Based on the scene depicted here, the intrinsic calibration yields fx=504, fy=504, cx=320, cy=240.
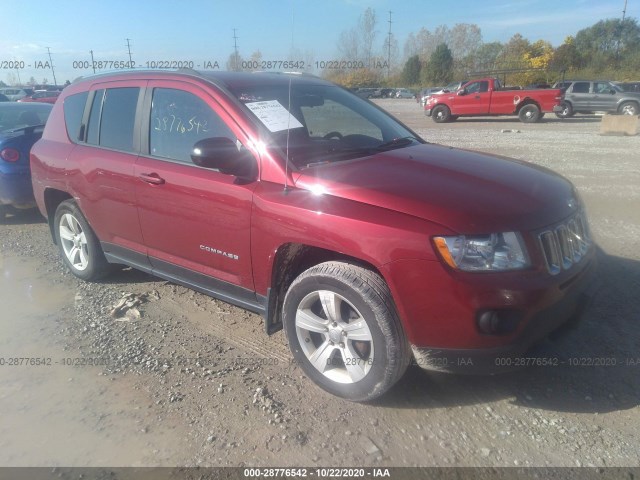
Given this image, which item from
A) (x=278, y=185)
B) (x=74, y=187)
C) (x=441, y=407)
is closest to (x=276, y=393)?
(x=441, y=407)

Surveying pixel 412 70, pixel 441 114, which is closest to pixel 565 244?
pixel 441 114

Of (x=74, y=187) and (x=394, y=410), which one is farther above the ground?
(x=74, y=187)

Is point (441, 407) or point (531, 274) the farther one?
point (441, 407)

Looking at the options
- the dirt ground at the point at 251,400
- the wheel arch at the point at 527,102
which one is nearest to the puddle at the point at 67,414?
the dirt ground at the point at 251,400

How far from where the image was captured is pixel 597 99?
23453mm

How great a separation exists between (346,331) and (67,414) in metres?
1.64

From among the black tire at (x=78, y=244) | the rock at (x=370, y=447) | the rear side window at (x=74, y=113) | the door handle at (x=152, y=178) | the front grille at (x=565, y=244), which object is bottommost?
the rock at (x=370, y=447)

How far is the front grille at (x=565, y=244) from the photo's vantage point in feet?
8.45

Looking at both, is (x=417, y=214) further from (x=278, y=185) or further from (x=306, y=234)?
(x=278, y=185)

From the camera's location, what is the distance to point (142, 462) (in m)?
2.46

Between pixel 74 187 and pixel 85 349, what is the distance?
1498 millimetres

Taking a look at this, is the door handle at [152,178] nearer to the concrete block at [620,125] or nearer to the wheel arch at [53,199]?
the wheel arch at [53,199]

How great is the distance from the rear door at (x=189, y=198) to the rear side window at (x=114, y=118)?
0.67ft

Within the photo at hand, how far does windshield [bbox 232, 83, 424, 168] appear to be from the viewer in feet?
10.5
